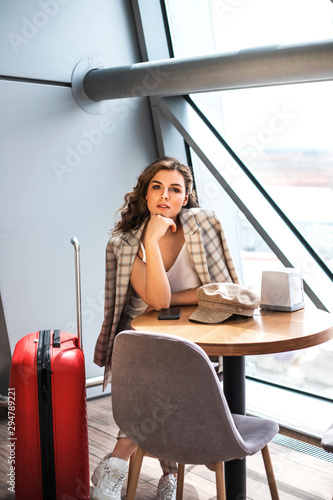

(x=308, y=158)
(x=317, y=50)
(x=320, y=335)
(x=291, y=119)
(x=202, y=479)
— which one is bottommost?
(x=202, y=479)

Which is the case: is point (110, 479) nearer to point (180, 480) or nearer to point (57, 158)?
point (180, 480)

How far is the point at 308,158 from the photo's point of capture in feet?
10.3

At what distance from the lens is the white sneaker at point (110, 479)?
212 centimetres

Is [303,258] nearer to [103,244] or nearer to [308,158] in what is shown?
[308,158]

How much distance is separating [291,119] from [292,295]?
1318mm

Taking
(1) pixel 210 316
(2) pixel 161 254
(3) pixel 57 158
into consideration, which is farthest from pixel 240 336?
(3) pixel 57 158

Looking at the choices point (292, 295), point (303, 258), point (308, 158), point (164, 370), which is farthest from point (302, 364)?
point (164, 370)

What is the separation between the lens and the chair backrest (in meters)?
1.59

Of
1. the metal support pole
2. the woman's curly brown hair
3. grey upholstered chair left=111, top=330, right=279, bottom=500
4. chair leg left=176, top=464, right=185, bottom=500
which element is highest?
the metal support pole

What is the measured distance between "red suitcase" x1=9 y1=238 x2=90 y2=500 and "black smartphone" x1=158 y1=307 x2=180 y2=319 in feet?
1.19

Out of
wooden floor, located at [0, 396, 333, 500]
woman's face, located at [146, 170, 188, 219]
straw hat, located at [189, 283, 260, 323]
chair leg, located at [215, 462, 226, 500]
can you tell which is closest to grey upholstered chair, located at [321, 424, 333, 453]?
chair leg, located at [215, 462, 226, 500]

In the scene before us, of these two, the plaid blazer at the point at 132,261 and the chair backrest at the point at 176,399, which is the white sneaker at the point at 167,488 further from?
the chair backrest at the point at 176,399

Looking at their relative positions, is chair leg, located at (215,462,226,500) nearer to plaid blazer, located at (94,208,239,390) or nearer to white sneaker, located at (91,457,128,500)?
white sneaker, located at (91,457,128,500)

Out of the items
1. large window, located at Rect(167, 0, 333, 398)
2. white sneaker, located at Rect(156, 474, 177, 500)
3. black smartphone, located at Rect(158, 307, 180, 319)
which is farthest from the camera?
large window, located at Rect(167, 0, 333, 398)
